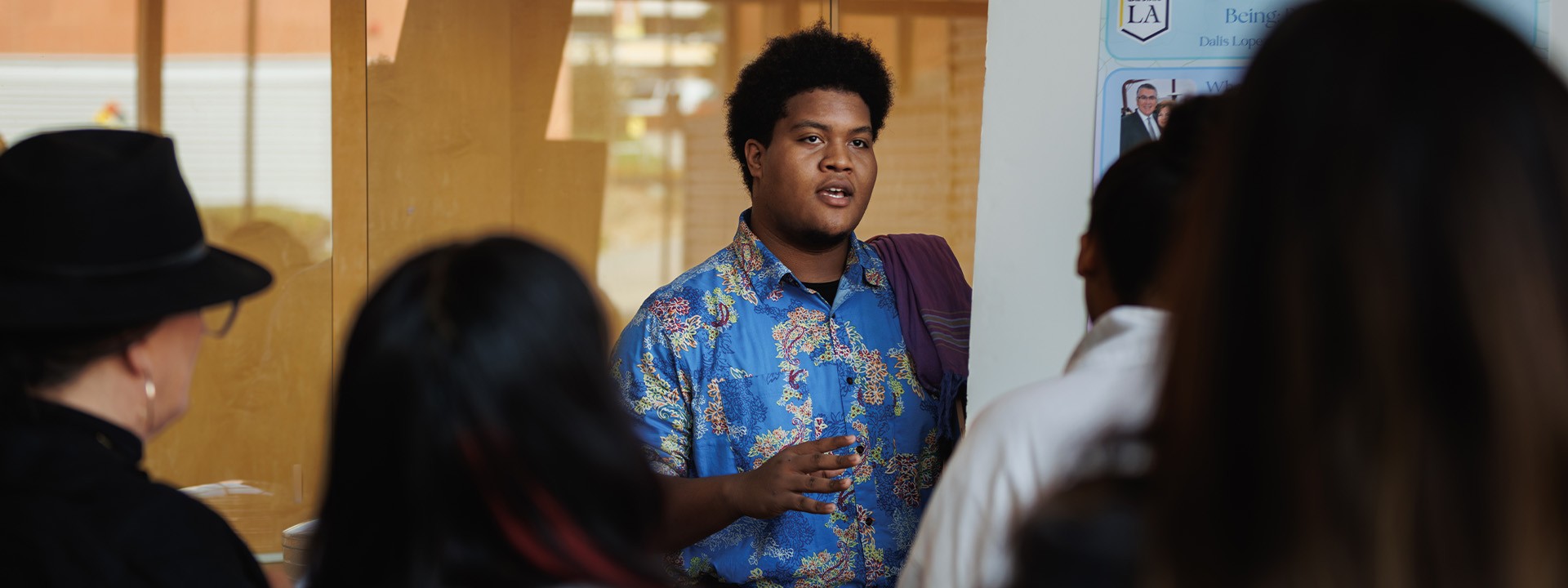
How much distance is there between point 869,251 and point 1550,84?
6.51ft

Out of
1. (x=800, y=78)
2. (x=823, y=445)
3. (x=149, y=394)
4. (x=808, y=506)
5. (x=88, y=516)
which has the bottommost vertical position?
Answer: (x=808, y=506)

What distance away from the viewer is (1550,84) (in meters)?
0.71

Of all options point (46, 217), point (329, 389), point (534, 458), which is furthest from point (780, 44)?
point (329, 389)

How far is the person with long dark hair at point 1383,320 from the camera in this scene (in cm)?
68

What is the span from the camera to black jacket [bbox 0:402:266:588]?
124 centimetres

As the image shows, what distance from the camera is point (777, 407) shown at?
8.02 feet

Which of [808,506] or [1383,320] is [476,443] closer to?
[1383,320]

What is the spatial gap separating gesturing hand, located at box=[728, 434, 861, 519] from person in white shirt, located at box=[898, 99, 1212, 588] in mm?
598

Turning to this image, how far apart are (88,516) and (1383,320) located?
1200mm

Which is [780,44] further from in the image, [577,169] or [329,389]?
[329,389]

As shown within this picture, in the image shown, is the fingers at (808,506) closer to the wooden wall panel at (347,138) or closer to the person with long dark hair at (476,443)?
the person with long dark hair at (476,443)

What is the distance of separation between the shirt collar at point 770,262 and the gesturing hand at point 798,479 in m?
0.45

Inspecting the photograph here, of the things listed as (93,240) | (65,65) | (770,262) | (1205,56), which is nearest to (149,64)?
(65,65)

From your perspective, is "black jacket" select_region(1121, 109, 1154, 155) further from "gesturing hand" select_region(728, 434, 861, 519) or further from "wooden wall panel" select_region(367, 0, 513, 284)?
"wooden wall panel" select_region(367, 0, 513, 284)
